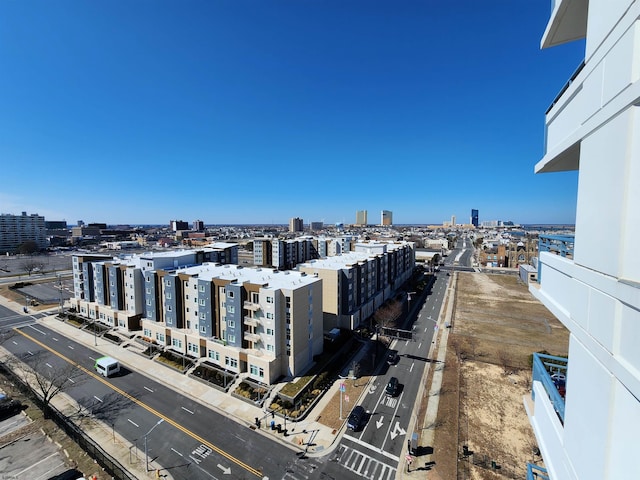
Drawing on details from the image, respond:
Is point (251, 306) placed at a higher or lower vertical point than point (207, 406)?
higher

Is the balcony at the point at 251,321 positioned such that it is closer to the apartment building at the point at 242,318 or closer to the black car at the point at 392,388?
the apartment building at the point at 242,318

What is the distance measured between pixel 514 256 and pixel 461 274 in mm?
32669

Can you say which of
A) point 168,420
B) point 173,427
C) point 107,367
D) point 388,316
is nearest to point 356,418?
point 173,427

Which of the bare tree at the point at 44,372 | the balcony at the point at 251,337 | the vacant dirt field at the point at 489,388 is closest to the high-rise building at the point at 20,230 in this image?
the bare tree at the point at 44,372

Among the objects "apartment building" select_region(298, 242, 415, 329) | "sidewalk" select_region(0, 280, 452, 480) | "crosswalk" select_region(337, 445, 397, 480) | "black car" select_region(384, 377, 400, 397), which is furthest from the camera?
"apartment building" select_region(298, 242, 415, 329)

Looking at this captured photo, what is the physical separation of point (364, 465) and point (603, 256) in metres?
27.1

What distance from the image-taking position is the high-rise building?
15375cm

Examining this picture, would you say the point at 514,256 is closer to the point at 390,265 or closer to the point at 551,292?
the point at 390,265

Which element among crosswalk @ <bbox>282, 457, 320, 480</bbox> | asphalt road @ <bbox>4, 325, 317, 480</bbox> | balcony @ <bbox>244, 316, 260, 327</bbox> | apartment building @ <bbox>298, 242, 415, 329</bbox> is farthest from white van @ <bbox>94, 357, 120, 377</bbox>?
apartment building @ <bbox>298, 242, 415, 329</bbox>

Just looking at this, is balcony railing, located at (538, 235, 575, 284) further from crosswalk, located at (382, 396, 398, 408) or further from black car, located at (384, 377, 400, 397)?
black car, located at (384, 377, 400, 397)

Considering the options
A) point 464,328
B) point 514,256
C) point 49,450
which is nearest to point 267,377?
point 49,450

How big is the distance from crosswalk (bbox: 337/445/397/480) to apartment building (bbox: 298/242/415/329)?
23.8 meters

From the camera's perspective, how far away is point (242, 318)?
3638 cm

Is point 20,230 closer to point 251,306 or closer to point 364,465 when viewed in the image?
point 251,306
